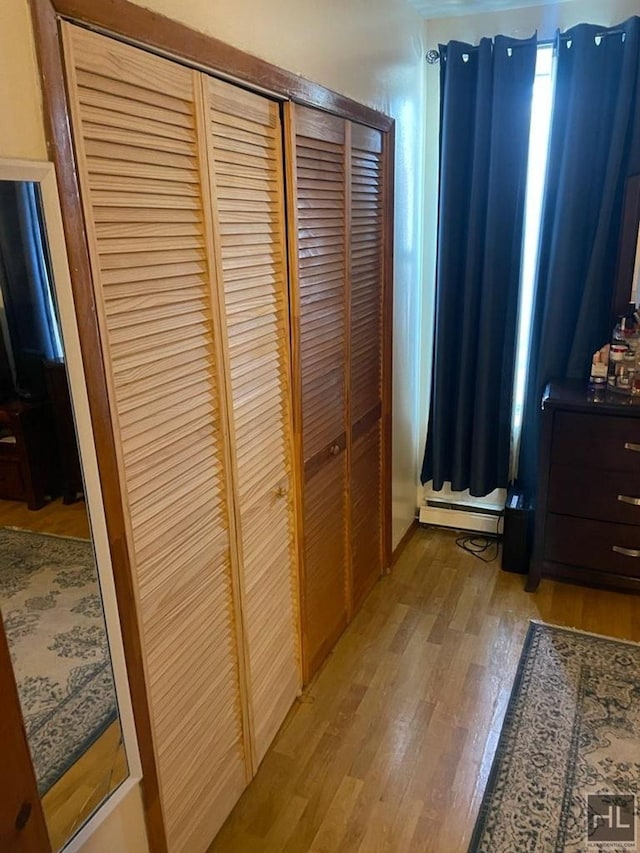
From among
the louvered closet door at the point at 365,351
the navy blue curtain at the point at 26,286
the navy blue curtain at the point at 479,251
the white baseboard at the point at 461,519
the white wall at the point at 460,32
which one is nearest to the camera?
the navy blue curtain at the point at 26,286

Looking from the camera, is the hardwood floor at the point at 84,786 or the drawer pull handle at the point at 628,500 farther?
the drawer pull handle at the point at 628,500

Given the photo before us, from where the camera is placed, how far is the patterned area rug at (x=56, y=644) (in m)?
1.08

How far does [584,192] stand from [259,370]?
1.73 metres

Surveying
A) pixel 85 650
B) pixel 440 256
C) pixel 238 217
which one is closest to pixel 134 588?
pixel 85 650

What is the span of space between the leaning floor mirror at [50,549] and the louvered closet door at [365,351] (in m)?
1.31

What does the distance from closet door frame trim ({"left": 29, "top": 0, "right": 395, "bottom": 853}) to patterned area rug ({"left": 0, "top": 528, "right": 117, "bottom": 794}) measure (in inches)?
2.3

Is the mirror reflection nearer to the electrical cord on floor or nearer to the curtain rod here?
the electrical cord on floor

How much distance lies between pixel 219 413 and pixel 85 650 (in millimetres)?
585

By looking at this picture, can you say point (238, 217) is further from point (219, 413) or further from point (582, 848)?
point (582, 848)

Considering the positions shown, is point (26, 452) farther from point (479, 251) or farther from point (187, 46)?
point (479, 251)

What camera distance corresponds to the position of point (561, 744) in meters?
1.98

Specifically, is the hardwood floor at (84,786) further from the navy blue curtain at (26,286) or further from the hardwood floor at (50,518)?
the navy blue curtain at (26,286)

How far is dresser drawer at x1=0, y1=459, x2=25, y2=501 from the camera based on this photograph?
1.07 meters

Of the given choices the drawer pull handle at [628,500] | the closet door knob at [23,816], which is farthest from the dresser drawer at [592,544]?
the closet door knob at [23,816]
